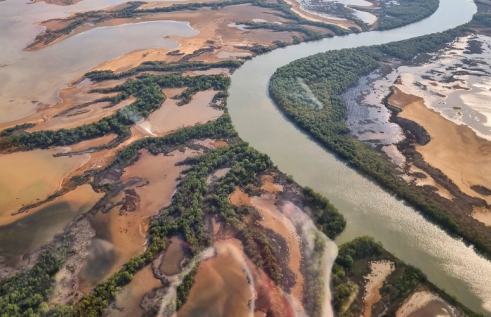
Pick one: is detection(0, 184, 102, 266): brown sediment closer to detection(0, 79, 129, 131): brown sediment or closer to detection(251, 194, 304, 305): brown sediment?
detection(0, 79, 129, 131): brown sediment

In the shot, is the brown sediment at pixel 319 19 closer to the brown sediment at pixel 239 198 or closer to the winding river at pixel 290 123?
the winding river at pixel 290 123

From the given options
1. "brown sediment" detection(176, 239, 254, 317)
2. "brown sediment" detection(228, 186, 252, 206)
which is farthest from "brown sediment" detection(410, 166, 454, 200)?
"brown sediment" detection(176, 239, 254, 317)

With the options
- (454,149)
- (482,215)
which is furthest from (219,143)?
(482,215)

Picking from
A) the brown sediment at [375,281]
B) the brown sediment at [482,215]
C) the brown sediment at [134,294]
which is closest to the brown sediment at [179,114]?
the brown sediment at [134,294]

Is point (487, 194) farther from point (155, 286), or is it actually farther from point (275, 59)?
point (275, 59)

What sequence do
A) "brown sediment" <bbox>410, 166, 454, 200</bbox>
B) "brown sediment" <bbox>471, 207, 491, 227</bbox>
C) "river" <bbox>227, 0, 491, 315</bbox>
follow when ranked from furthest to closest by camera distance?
1. "brown sediment" <bbox>410, 166, 454, 200</bbox>
2. "brown sediment" <bbox>471, 207, 491, 227</bbox>
3. "river" <bbox>227, 0, 491, 315</bbox>

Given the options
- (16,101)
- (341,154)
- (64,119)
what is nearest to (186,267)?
(341,154)
